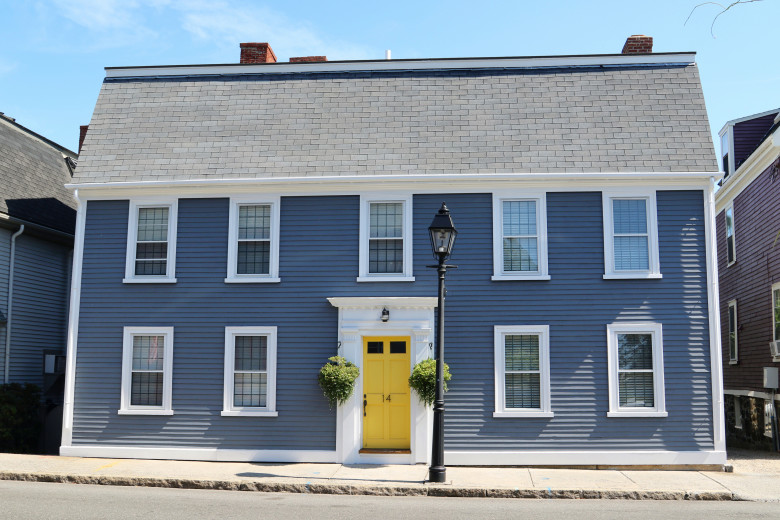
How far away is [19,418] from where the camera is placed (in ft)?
56.5

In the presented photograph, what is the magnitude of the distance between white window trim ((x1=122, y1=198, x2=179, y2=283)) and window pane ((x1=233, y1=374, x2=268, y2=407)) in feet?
8.43

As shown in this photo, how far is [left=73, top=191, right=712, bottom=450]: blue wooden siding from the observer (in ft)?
49.5

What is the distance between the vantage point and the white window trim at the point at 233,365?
50.8 ft

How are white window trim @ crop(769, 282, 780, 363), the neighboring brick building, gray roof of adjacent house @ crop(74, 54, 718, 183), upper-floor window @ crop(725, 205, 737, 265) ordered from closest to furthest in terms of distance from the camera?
gray roof of adjacent house @ crop(74, 54, 718, 183) → white window trim @ crop(769, 282, 780, 363) → the neighboring brick building → upper-floor window @ crop(725, 205, 737, 265)

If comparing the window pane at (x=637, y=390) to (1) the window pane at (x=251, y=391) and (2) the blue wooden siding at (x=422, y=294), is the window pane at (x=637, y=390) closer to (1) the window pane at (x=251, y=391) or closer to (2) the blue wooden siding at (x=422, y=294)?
(2) the blue wooden siding at (x=422, y=294)

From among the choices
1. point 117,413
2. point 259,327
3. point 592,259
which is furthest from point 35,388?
point 592,259

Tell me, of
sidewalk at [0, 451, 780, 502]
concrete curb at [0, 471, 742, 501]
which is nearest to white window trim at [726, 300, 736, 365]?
sidewalk at [0, 451, 780, 502]

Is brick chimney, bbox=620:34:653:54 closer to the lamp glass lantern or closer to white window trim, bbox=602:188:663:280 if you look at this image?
white window trim, bbox=602:188:663:280

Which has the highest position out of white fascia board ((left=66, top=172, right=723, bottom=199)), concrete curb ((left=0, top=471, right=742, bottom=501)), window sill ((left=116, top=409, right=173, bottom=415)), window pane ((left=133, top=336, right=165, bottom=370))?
white fascia board ((left=66, top=172, right=723, bottom=199))

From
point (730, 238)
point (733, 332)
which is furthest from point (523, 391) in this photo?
point (730, 238)

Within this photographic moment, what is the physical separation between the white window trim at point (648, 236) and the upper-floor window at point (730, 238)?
8.84 meters

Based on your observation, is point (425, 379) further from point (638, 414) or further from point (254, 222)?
point (254, 222)

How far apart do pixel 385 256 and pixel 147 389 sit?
18.4 ft

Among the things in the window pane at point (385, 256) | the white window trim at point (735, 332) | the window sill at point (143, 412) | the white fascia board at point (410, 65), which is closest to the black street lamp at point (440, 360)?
the window pane at point (385, 256)
